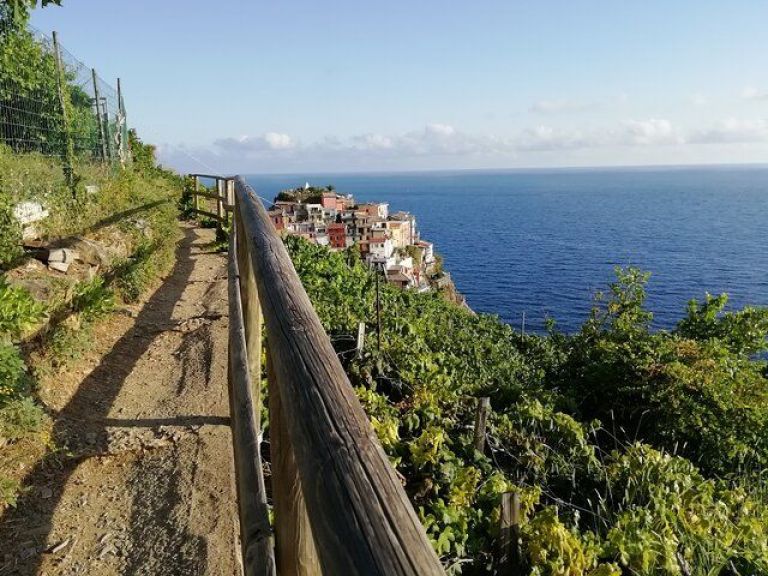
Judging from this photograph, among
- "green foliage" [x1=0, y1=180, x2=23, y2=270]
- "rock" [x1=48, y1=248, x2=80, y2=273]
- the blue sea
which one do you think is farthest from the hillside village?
"green foliage" [x1=0, y1=180, x2=23, y2=270]

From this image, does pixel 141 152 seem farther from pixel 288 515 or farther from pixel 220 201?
pixel 288 515

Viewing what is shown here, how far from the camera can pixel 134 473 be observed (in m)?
3.36

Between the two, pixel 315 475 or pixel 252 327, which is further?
pixel 252 327

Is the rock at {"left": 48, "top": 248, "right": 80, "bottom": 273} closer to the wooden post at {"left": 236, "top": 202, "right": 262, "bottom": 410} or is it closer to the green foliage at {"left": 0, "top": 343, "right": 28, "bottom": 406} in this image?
the green foliage at {"left": 0, "top": 343, "right": 28, "bottom": 406}

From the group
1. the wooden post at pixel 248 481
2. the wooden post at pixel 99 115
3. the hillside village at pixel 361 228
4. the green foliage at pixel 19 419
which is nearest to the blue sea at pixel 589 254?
the hillside village at pixel 361 228

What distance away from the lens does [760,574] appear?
3732mm

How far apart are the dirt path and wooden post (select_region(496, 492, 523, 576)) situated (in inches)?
65.3

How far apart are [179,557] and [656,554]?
280 cm

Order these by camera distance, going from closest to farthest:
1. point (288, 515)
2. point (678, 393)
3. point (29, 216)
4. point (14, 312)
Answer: point (288, 515)
point (14, 312)
point (29, 216)
point (678, 393)

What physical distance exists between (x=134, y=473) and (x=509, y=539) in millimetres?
2273

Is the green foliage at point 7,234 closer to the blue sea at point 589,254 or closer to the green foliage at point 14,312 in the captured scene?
the green foliage at point 14,312

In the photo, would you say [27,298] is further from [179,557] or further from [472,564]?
[472,564]

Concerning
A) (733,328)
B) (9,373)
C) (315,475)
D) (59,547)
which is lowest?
(733,328)

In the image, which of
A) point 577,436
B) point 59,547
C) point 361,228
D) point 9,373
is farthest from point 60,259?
point 361,228
